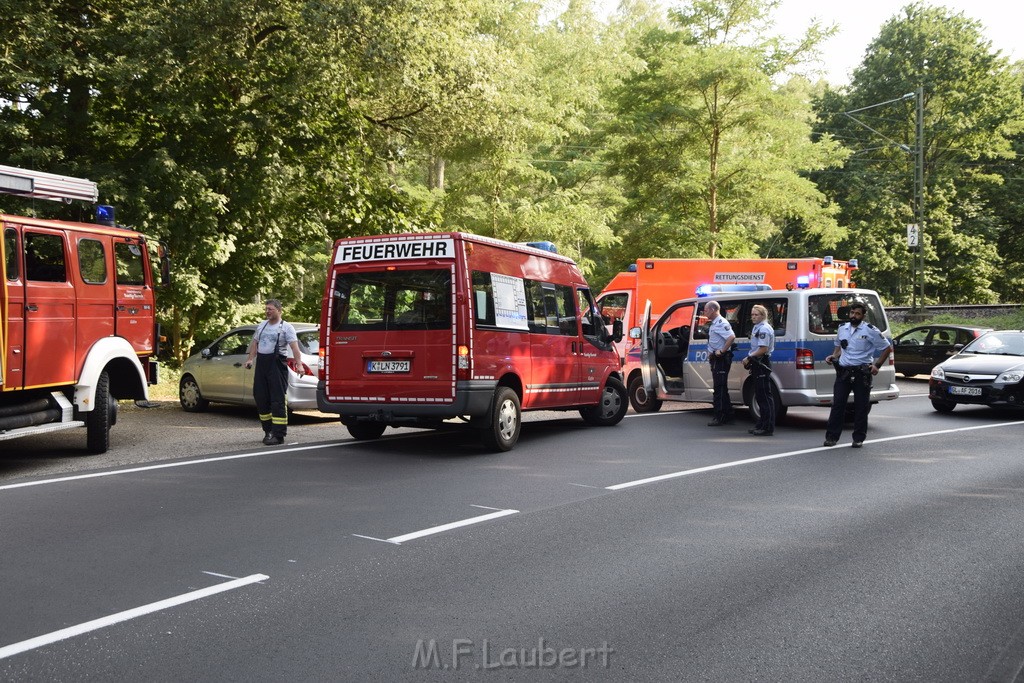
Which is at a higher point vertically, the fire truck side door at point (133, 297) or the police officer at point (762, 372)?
the fire truck side door at point (133, 297)

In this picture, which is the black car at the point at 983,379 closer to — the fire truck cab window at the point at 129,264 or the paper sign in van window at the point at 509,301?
the paper sign in van window at the point at 509,301

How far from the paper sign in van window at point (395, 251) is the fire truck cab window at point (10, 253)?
329 centimetres

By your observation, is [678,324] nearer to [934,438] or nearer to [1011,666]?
[934,438]

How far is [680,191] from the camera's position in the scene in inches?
1223

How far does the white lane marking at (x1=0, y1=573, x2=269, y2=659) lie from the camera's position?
4418 millimetres

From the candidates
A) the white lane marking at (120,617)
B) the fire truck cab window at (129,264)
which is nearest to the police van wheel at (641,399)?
the fire truck cab window at (129,264)

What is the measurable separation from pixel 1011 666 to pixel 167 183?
15.6 meters

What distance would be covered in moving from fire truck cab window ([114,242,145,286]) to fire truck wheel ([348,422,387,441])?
313 cm

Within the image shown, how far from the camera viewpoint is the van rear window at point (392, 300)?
10578 mm

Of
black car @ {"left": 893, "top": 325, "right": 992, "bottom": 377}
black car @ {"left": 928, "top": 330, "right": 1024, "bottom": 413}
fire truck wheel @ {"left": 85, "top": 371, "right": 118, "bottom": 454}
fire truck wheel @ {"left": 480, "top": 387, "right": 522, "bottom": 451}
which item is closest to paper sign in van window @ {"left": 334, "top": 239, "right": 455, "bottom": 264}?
fire truck wheel @ {"left": 480, "top": 387, "right": 522, "bottom": 451}

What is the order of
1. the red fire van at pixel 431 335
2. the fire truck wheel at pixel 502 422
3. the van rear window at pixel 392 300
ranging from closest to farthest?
the red fire van at pixel 431 335
the van rear window at pixel 392 300
the fire truck wheel at pixel 502 422

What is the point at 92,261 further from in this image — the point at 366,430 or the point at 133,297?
the point at 366,430

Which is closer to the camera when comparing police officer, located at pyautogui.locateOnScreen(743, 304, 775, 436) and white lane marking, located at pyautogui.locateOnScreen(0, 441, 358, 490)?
white lane marking, located at pyautogui.locateOnScreen(0, 441, 358, 490)

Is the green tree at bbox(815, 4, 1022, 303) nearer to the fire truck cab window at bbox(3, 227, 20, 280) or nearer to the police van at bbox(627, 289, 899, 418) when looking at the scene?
the police van at bbox(627, 289, 899, 418)
